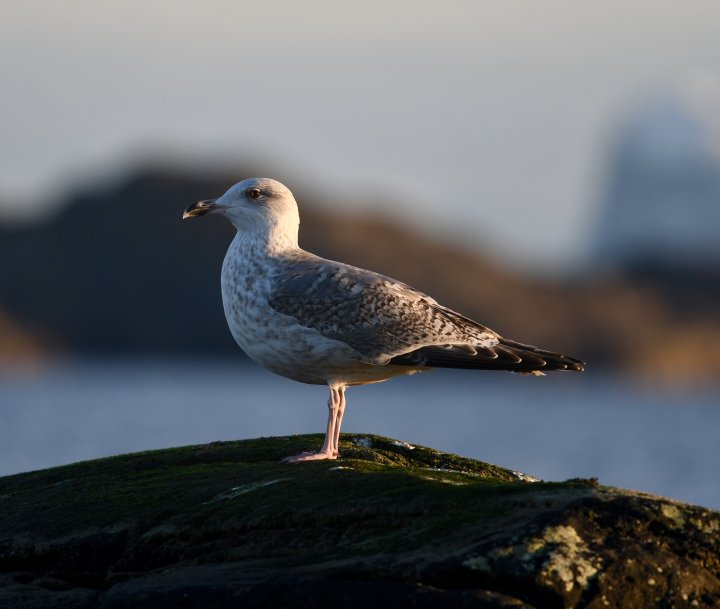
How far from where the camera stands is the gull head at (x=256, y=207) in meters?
13.1

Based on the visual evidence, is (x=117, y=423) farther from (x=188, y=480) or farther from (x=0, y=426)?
(x=188, y=480)

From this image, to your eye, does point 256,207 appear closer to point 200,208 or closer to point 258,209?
point 258,209

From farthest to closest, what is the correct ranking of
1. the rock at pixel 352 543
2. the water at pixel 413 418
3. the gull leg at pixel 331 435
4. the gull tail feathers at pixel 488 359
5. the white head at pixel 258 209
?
the water at pixel 413 418 < the white head at pixel 258 209 < the gull tail feathers at pixel 488 359 < the gull leg at pixel 331 435 < the rock at pixel 352 543

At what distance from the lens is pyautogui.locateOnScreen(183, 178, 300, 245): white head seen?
13070mm

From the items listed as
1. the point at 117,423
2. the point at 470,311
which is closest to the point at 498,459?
the point at 117,423

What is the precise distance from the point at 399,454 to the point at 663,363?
445 ft

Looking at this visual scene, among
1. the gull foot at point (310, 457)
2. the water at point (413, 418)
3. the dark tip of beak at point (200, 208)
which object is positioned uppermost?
the dark tip of beak at point (200, 208)

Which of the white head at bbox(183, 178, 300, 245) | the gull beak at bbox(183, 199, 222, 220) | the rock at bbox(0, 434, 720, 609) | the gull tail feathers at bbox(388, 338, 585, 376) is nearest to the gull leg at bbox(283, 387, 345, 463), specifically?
the rock at bbox(0, 434, 720, 609)

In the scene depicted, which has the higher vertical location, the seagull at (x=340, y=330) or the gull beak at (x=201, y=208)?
the gull beak at (x=201, y=208)

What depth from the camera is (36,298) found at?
5792 inches

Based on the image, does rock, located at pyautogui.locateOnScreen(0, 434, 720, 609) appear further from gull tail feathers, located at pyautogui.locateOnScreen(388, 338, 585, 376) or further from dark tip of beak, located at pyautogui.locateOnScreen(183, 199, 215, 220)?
dark tip of beak, located at pyautogui.locateOnScreen(183, 199, 215, 220)

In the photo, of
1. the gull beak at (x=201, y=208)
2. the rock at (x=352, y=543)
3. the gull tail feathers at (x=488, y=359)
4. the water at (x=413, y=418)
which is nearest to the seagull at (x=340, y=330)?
the gull tail feathers at (x=488, y=359)

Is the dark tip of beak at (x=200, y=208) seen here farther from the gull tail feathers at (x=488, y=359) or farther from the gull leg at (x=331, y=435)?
the gull tail feathers at (x=488, y=359)

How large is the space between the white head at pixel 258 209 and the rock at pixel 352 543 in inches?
109
